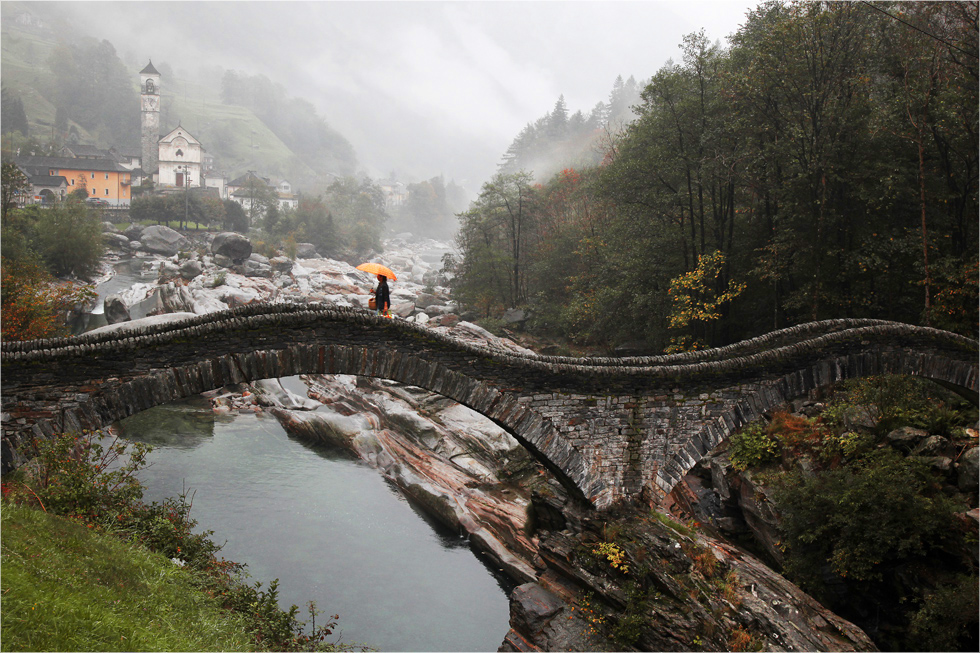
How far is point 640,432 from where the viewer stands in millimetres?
11047

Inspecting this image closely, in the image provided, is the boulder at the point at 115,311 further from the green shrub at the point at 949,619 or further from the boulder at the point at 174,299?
the green shrub at the point at 949,619

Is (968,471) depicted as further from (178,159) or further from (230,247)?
(178,159)

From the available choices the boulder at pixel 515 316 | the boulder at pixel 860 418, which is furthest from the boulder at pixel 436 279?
the boulder at pixel 860 418

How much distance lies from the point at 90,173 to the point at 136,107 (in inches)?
1861

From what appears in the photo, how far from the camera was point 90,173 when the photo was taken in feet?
211

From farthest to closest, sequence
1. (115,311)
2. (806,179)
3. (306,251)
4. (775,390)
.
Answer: (306,251), (115,311), (806,179), (775,390)

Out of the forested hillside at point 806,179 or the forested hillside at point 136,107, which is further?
the forested hillside at point 136,107

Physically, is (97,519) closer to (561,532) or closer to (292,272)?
(561,532)

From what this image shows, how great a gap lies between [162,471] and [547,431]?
39.8 feet

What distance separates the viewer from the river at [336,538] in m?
12.0

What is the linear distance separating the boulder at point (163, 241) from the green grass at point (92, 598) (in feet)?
169

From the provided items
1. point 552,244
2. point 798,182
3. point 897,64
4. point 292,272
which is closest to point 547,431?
point 798,182

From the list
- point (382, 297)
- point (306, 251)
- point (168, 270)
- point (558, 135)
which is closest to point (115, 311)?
point (168, 270)

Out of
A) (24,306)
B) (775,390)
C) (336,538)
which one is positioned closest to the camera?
(775,390)
